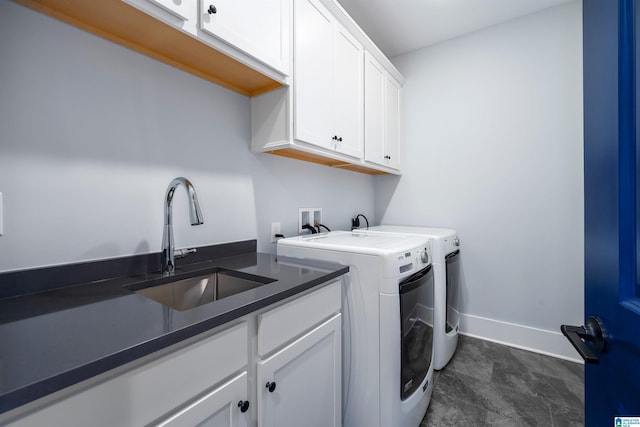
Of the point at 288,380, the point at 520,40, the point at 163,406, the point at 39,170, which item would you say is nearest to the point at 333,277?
the point at 288,380

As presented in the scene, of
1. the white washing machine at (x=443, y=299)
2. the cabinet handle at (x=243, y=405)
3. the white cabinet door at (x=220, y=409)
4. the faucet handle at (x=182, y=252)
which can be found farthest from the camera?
the white washing machine at (x=443, y=299)

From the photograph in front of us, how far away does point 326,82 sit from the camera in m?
1.54

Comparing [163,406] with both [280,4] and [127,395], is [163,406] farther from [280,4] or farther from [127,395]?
[280,4]

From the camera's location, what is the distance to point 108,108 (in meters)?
0.98

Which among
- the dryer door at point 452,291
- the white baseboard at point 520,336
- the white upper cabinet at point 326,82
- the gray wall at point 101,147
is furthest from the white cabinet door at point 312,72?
the white baseboard at point 520,336

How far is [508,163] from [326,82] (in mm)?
1717

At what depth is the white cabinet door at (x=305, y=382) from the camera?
0.84 m

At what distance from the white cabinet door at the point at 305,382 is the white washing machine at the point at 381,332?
123 millimetres

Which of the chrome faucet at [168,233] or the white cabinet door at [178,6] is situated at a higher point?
the white cabinet door at [178,6]

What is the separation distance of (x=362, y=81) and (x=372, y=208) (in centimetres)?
134

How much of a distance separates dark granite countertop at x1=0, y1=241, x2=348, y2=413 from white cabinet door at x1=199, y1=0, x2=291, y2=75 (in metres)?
0.93

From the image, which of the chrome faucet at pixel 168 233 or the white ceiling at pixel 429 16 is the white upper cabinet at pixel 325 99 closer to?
the white ceiling at pixel 429 16

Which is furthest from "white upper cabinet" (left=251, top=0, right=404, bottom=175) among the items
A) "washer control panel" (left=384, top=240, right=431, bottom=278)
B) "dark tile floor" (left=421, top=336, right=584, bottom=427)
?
"dark tile floor" (left=421, top=336, right=584, bottom=427)

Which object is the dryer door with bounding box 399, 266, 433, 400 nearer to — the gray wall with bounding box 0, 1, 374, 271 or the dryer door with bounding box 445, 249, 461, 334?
the dryer door with bounding box 445, 249, 461, 334
